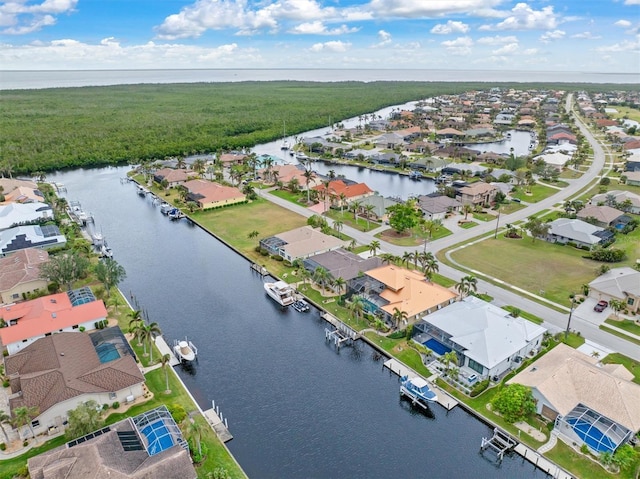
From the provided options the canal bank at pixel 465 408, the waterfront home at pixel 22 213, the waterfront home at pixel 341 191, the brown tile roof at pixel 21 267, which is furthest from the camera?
the waterfront home at pixel 341 191

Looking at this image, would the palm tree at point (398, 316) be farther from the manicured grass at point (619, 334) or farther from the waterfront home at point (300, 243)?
the manicured grass at point (619, 334)

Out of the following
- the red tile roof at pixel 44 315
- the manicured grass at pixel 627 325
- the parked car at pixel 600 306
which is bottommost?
the manicured grass at pixel 627 325

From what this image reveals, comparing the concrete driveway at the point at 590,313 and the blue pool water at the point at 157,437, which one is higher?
the blue pool water at the point at 157,437

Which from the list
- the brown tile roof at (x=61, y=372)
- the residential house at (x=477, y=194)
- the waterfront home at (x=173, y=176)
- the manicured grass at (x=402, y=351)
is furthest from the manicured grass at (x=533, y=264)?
the waterfront home at (x=173, y=176)

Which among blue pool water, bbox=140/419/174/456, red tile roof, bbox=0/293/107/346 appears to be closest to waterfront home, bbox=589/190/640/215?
blue pool water, bbox=140/419/174/456

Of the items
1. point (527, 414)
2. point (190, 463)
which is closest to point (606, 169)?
point (527, 414)

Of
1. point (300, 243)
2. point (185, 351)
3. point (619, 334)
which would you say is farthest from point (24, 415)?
point (619, 334)

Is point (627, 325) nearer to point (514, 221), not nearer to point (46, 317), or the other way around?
point (514, 221)
